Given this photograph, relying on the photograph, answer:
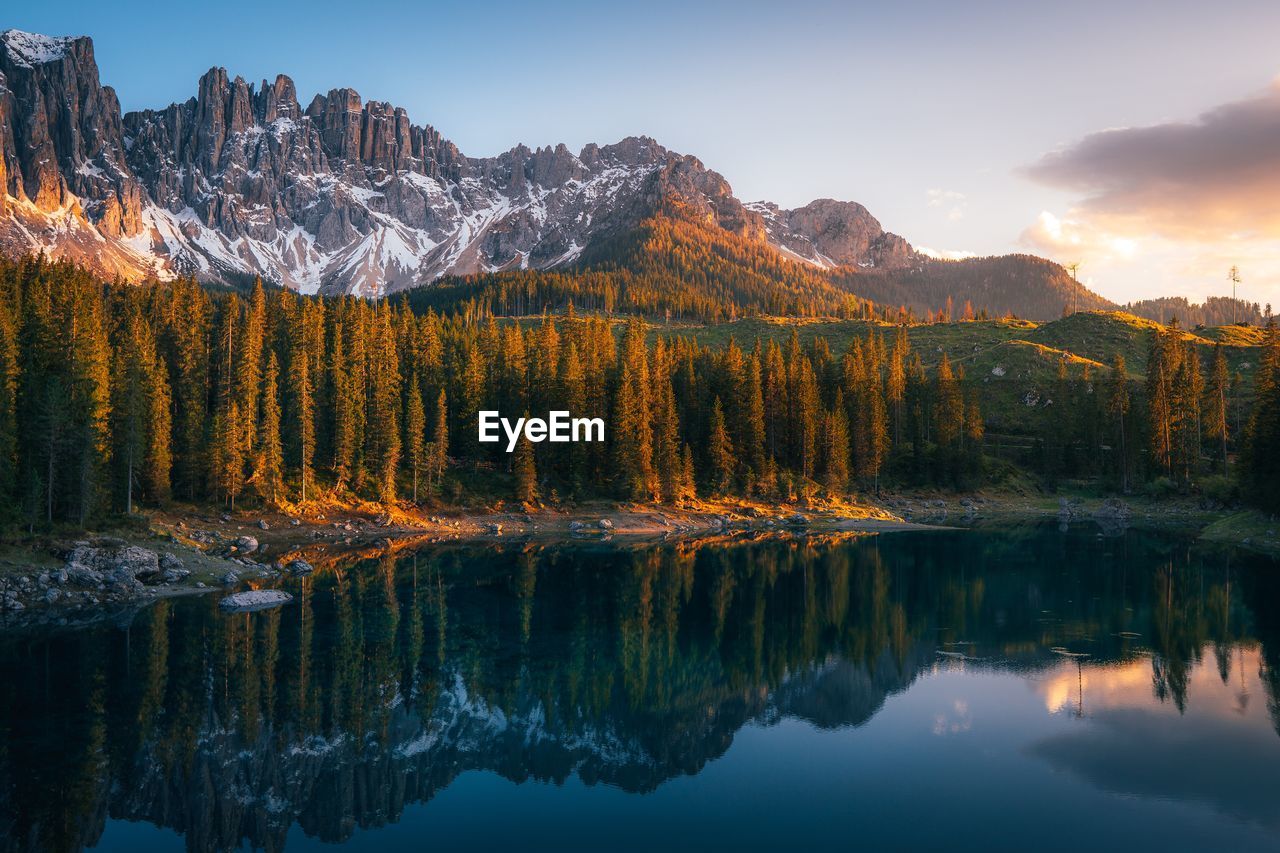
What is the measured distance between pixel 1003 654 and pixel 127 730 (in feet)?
120

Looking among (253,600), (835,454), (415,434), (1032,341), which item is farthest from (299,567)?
(1032,341)

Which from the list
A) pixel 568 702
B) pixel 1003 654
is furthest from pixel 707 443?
pixel 568 702

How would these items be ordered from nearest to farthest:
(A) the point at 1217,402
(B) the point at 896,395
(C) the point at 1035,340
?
(A) the point at 1217,402 < (B) the point at 896,395 < (C) the point at 1035,340

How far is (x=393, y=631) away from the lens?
135ft

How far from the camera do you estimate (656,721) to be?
1168 inches

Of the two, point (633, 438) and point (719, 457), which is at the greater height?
point (633, 438)

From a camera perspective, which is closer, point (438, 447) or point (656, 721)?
point (656, 721)

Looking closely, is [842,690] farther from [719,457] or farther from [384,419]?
[384,419]

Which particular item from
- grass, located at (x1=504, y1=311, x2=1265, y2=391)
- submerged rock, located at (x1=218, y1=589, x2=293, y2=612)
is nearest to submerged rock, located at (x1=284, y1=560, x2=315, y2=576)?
submerged rock, located at (x1=218, y1=589, x2=293, y2=612)

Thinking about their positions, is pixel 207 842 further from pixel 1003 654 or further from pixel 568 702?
pixel 1003 654

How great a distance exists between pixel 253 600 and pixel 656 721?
27.2 metres

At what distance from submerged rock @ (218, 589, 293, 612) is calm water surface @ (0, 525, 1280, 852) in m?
1.53

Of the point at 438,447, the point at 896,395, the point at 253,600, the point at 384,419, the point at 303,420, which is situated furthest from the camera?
the point at 896,395

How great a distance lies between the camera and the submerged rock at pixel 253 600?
145 ft
